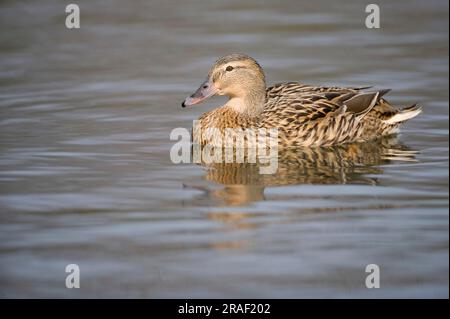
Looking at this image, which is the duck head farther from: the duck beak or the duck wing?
the duck wing

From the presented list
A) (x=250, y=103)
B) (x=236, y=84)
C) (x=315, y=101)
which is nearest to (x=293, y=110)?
(x=315, y=101)

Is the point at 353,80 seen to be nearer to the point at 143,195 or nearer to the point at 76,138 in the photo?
the point at 76,138

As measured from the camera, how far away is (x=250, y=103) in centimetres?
1185

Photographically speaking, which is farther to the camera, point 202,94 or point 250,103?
point 250,103

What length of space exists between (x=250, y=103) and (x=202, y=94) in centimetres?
65

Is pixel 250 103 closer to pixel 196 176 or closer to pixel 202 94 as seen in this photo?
pixel 202 94

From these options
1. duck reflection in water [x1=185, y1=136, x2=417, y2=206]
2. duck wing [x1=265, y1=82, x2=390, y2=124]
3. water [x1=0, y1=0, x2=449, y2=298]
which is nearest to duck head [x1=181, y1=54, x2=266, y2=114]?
duck wing [x1=265, y1=82, x2=390, y2=124]

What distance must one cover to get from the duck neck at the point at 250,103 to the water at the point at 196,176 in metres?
0.84

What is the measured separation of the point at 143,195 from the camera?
9.38 metres

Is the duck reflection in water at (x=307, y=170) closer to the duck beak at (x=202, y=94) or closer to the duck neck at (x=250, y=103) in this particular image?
the duck neck at (x=250, y=103)

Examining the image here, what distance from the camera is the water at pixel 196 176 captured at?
751 cm

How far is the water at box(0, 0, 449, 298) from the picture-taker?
751cm

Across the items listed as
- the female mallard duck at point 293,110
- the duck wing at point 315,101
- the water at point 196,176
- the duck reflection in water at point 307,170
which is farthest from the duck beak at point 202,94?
the duck reflection in water at point 307,170

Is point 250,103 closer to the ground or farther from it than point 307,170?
farther from it
